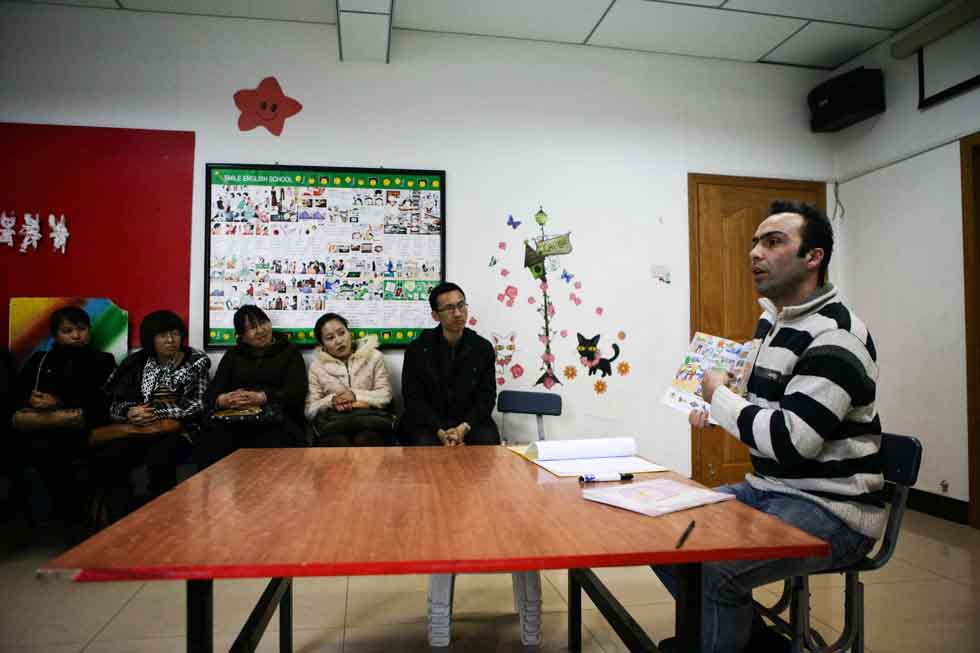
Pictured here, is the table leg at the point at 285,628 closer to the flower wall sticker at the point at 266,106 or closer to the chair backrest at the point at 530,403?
the chair backrest at the point at 530,403

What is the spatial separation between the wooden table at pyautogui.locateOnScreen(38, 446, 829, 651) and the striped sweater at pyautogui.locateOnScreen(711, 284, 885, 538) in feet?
0.89

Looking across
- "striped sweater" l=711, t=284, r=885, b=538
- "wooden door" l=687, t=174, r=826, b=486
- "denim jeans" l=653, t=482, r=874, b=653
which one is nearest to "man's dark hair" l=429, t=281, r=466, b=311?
"wooden door" l=687, t=174, r=826, b=486

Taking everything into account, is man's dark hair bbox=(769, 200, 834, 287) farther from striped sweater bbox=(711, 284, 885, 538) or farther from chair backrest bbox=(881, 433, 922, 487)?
chair backrest bbox=(881, 433, 922, 487)

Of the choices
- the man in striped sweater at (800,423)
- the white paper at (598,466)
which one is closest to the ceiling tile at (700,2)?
the man in striped sweater at (800,423)

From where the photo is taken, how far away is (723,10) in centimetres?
338

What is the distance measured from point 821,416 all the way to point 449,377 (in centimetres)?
215

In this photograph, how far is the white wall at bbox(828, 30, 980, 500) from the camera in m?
3.29

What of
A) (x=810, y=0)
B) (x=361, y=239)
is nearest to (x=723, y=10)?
(x=810, y=0)

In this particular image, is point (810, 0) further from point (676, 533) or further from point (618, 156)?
point (676, 533)

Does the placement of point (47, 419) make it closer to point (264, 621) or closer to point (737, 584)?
point (264, 621)

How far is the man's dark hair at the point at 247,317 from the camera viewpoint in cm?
317

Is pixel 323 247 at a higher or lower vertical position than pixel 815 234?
higher

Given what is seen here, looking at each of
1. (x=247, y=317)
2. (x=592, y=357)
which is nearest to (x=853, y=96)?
(x=592, y=357)

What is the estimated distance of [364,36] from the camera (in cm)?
330
